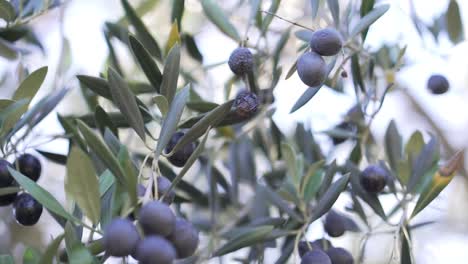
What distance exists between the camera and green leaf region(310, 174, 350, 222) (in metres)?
1.05

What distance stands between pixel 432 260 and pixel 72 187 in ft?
7.92

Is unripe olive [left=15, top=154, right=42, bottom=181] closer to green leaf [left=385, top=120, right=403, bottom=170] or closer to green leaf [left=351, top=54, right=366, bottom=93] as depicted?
green leaf [left=351, top=54, right=366, bottom=93]

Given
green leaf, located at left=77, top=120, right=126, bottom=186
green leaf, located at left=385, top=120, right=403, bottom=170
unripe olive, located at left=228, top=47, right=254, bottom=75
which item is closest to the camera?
green leaf, located at left=77, top=120, right=126, bottom=186

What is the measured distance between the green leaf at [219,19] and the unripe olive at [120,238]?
677mm

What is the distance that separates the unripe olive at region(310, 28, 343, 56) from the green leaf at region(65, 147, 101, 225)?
0.41m

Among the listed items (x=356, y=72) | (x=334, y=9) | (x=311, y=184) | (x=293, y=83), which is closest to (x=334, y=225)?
(x=311, y=184)

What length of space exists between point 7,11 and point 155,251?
29.6 inches

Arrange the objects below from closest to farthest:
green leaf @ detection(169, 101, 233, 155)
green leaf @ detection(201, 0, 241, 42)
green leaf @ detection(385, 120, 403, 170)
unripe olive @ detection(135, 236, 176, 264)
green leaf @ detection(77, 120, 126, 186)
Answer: unripe olive @ detection(135, 236, 176, 264) → green leaf @ detection(77, 120, 126, 186) → green leaf @ detection(169, 101, 233, 155) → green leaf @ detection(201, 0, 241, 42) → green leaf @ detection(385, 120, 403, 170)

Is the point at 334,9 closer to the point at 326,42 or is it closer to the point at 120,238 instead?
the point at 326,42

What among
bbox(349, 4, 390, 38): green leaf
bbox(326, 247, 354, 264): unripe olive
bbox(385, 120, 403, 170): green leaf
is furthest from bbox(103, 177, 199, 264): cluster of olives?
bbox(385, 120, 403, 170): green leaf

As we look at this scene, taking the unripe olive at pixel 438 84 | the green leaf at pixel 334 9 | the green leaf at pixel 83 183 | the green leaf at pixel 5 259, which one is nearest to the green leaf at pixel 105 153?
the green leaf at pixel 83 183

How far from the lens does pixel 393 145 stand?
4.82 ft

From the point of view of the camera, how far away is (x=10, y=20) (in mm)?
1289

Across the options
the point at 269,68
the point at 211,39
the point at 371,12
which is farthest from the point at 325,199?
the point at 211,39
